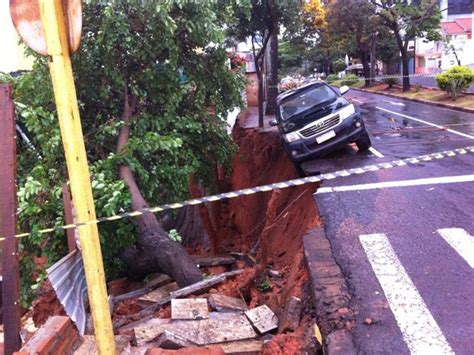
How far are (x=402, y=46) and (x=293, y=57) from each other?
3892 centimetres

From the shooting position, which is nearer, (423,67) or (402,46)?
(402,46)

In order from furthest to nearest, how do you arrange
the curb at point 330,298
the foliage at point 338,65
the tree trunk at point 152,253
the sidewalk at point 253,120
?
the foliage at point 338,65, the sidewalk at point 253,120, the tree trunk at point 152,253, the curb at point 330,298

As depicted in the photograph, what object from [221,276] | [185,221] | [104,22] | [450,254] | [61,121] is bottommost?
[185,221]

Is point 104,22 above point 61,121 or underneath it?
above

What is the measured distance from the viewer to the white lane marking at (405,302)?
4.58 meters

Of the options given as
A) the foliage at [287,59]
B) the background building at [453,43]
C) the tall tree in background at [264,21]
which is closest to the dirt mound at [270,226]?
the tall tree in background at [264,21]

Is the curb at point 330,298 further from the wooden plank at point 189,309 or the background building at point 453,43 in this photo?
the background building at point 453,43

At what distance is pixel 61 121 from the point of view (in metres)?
3.10

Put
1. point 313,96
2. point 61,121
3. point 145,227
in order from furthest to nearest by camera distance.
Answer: point 313,96 → point 145,227 → point 61,121

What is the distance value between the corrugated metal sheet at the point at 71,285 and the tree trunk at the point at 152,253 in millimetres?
2119

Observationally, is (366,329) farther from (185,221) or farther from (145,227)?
(185,221)

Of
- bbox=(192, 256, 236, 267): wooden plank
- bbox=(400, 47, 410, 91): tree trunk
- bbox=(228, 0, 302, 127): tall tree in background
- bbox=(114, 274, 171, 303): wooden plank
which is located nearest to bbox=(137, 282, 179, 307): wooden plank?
bbox=(114, 274, 171, 303): wooden plank

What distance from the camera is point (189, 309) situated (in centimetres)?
595

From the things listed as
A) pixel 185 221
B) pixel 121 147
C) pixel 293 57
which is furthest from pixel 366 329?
pixel 293 57
